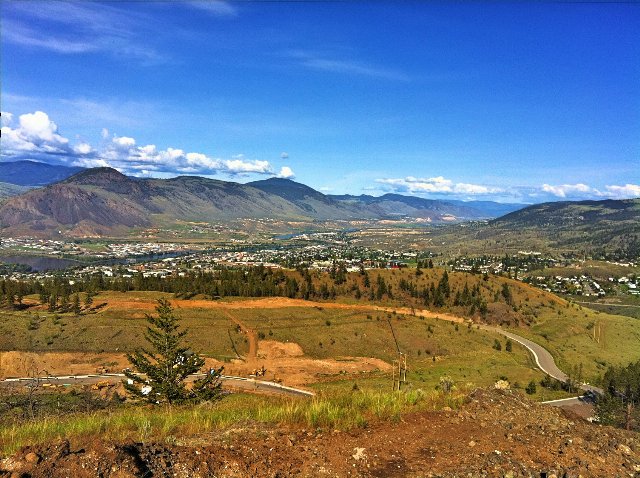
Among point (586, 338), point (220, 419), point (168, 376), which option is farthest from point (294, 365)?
point (586, 338)

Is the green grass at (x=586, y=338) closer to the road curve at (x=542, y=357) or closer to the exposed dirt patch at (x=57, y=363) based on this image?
the road curve at (x=542, y=357)

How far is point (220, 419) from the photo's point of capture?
27.1 ft

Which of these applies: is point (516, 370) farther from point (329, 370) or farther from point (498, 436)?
point (498, 436)

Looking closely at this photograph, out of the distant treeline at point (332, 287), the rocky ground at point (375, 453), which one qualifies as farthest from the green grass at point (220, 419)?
the distant treeline at point (332, 287)

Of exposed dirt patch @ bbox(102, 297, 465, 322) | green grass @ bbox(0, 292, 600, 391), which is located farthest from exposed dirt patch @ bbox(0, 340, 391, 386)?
exposed dirt patch @ bbox(102, 297, 465, 322)

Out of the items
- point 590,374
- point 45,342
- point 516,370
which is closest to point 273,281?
point 45,342

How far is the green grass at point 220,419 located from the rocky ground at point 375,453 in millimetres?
385

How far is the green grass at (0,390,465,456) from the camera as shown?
726 cm

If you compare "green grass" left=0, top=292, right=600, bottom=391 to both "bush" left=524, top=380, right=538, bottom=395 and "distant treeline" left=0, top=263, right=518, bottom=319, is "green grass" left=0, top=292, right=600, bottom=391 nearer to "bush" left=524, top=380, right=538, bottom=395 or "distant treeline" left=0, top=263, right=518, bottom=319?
"bush" left=524, top=380, right=538, bottom=395

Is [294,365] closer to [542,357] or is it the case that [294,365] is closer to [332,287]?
[542,357]

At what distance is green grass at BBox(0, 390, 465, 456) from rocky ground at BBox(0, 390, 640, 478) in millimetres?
385

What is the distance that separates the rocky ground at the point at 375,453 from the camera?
5836 millimetres

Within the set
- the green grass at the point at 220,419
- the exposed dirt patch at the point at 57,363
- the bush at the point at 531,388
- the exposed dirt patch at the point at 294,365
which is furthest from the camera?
the exposed dirt patch at the point at 294,365

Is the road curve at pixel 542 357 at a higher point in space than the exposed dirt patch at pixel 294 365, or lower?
lower
